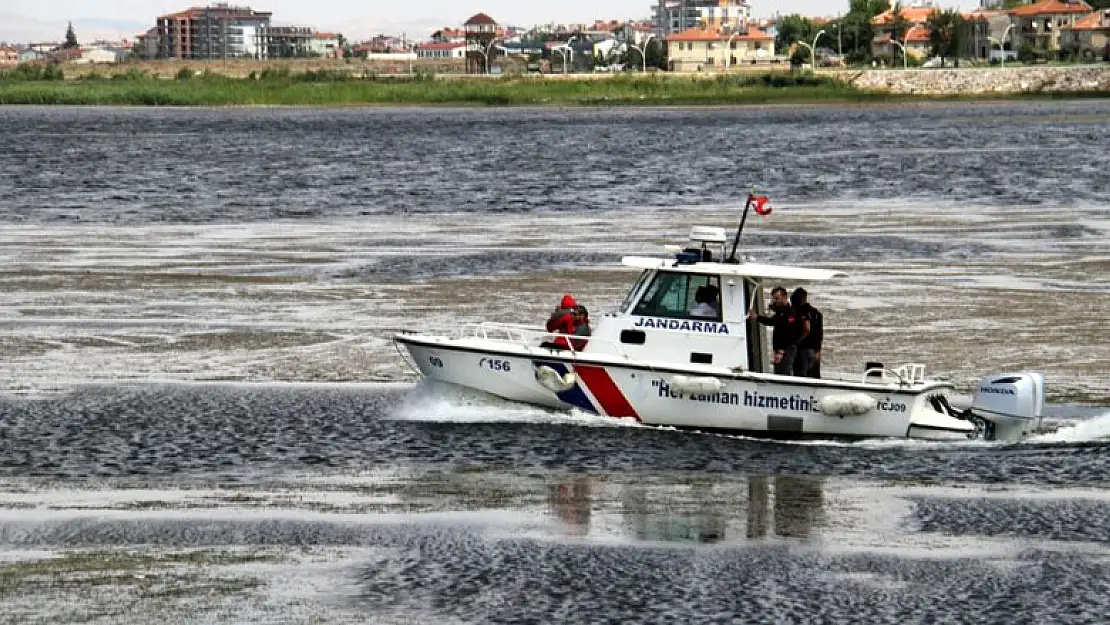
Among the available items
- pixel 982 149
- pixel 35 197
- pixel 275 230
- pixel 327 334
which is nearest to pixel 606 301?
pixel 327 334

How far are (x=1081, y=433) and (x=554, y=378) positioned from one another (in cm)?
694

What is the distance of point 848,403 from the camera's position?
23.4m

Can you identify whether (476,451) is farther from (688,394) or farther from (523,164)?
(523,164)

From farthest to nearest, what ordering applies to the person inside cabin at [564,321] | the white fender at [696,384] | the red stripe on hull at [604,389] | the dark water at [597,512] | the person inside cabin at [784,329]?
the person inside cabin at [564,321], the red stripe on hull at [604,389], the person inside cabin at [784,329], the white fender at [696,384], the dark water at [597,512]

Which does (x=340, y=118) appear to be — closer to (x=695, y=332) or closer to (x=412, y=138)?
(x=412, y=138)

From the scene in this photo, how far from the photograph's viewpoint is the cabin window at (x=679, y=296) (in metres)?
24.1

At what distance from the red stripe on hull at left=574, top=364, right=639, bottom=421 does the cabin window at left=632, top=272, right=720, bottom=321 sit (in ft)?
3.14

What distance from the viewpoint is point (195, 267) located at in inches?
1686

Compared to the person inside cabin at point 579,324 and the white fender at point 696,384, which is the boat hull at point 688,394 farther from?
the person inside cabin at point 579,324

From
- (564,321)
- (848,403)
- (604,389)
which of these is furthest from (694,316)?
(848,403)

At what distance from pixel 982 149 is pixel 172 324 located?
2816 inches

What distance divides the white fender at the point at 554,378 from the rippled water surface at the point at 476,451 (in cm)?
56

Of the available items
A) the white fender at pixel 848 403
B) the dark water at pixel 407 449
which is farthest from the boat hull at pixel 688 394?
the dark water at pixel 407 449

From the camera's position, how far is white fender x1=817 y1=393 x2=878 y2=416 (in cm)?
2336
